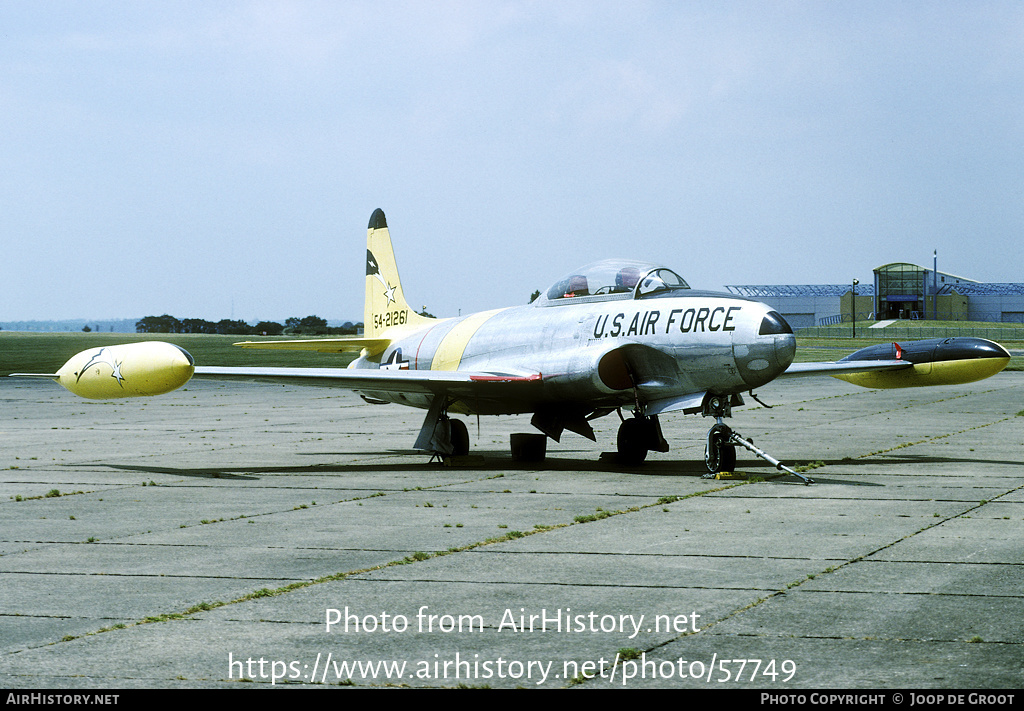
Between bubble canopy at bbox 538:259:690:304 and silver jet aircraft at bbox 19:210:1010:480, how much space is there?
0.07 ft

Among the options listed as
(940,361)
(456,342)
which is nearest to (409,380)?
(456,342)

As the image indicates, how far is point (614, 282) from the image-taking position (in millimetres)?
17031

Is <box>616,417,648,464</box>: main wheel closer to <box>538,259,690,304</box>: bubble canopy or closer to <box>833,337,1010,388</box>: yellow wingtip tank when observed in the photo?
<box>538,259,690,304</box>: bubble canopy

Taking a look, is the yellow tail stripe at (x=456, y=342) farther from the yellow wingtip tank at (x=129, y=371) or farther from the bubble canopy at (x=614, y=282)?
the yellow wingtip tank at (x=129, y=371)

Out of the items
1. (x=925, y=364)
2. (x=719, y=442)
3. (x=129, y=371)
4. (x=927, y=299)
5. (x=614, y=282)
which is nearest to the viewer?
(x=719, y=442)

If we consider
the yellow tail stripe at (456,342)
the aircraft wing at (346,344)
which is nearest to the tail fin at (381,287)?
the aircraft wing at (346,344)

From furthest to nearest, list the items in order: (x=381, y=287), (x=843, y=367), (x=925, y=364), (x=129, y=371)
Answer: (x=381, y=287), (x=925, y=364), (x=843, y=367), (x=129, y=371)

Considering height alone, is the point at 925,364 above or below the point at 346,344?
below

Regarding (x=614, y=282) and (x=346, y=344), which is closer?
(x=614, y=282)

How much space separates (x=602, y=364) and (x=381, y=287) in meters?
8.84

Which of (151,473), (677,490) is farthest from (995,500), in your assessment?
(151,473)

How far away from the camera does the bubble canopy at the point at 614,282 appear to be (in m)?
16.5

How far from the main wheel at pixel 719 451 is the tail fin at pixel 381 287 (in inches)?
364

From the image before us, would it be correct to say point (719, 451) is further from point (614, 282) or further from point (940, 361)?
point (940, 361)
